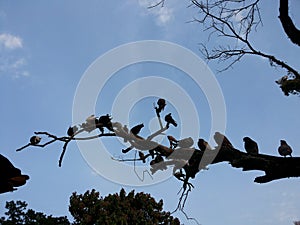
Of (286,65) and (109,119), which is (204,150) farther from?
(286,65)

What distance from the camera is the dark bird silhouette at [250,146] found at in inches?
95.3

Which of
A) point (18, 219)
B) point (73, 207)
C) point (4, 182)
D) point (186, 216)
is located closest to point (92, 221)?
point (73, 207)

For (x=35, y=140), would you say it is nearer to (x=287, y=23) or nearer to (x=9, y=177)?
(x=9, y=177)

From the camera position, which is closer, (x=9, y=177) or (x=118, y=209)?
(x=9, y=177)

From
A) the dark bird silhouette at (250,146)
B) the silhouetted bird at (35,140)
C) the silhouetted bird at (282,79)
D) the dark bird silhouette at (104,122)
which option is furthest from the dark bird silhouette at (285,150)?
the silhouetted bird at (35,140)

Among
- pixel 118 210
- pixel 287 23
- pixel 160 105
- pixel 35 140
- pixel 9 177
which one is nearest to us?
pixel 9 177

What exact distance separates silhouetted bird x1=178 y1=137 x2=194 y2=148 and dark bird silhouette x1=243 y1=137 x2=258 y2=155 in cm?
42

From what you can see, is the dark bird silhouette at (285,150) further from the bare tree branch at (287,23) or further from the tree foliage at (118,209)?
the tree foliage at (118,209)

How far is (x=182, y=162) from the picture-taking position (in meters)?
2.45

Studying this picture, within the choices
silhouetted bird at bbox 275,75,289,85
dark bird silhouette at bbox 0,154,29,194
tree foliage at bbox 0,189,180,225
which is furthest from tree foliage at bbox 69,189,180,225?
dark bird silhouette at bbox 0,154,29,194

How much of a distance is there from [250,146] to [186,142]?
0.49 metres

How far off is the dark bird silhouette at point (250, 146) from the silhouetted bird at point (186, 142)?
0.42m

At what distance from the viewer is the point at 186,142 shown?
2.41m

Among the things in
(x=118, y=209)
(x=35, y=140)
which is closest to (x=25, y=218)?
(x=118, y=209)
